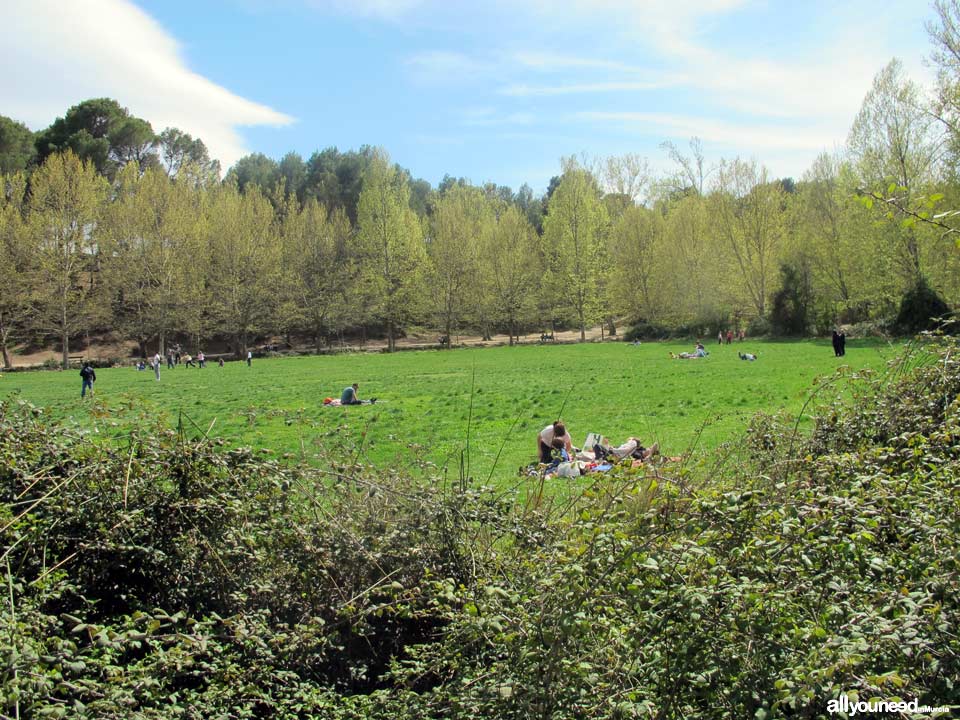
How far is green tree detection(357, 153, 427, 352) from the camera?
2281 inches

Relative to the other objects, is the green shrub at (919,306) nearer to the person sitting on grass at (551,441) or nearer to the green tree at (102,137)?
the person sitting on grass at (551,441)

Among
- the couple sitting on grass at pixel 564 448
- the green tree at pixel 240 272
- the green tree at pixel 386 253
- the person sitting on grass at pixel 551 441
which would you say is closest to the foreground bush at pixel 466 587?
the couple sitting on grass at pixel 564 448

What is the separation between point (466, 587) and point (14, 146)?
67357 millimetres

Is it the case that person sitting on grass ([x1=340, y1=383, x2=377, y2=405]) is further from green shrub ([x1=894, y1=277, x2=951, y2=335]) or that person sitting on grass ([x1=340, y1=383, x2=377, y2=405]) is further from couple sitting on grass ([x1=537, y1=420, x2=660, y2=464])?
green shrub ([x1=894, y1=277, x2=951, y2=335])

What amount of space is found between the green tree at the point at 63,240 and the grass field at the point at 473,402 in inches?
631

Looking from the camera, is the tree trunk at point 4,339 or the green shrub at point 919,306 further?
the tree trunk at point 4,339

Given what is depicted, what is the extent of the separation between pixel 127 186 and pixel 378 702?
186ft

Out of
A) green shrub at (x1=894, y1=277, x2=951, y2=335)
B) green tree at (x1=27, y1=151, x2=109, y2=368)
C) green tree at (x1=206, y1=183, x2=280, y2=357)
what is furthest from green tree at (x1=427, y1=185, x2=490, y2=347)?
green shrub at (x1=894, y1=277, x2=951, y2=335)

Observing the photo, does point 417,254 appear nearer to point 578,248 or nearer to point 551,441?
point 578,248

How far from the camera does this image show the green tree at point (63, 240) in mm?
45844

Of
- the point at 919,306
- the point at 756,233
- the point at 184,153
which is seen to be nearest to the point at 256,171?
the point at 184,153

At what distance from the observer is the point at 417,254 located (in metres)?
58.9

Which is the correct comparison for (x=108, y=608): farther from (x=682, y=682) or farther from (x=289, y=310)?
(x=289, y=310)

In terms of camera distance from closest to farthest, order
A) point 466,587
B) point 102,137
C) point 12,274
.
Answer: point 466,587
point 12,274
point 102,137
